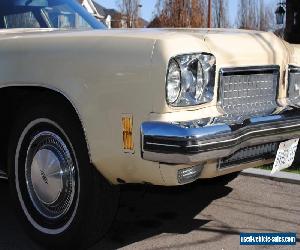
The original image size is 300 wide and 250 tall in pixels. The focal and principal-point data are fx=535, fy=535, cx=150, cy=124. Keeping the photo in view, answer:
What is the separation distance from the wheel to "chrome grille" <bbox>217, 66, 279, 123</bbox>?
2.89 feet

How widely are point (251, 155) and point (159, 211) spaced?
115 cm

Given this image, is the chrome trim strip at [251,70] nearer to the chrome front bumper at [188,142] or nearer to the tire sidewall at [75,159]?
the chrome front bumper at [188,142]

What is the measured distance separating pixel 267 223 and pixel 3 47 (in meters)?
2.29

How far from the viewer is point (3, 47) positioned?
12.0 feet

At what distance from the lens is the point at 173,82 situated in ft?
9.95

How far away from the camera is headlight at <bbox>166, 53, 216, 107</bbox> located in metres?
3.02

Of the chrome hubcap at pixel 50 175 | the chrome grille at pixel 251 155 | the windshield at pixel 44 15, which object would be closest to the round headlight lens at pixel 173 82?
the chrome grille at pixel 251 155

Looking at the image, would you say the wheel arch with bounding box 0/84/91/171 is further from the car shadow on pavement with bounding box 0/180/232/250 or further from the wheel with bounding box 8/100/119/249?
the car shadow on pavement with bounding box 0/180/232/250

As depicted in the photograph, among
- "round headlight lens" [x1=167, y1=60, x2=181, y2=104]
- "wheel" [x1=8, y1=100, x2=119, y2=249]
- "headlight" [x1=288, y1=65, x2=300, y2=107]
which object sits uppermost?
"round headlight lens" [x1=167, y1=60, x2=181, y2=104]

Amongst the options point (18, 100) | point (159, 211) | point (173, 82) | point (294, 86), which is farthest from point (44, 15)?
point (294, 86)

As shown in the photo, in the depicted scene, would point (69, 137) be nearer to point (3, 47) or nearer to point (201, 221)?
point (3, 47)

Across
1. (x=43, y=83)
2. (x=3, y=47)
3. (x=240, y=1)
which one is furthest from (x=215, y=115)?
(x=240, y=1)

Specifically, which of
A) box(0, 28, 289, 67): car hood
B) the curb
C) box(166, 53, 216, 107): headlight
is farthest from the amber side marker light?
the curb

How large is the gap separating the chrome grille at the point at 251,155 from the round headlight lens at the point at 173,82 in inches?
20.2
